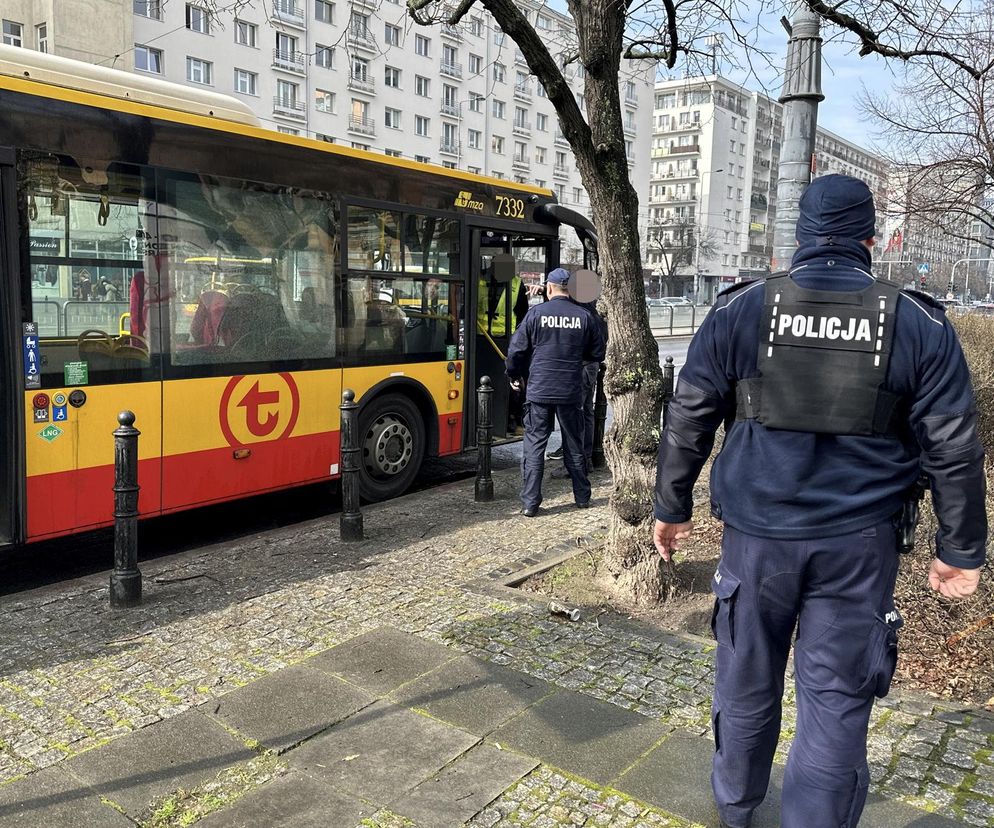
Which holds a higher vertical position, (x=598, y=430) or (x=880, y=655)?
(x=880, y=655)

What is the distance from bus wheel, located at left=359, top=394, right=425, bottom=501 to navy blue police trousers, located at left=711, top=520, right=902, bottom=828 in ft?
17.5

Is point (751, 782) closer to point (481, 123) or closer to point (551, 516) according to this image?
point (551, 516)

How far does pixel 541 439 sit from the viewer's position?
739cm

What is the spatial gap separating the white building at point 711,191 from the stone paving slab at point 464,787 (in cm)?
8793

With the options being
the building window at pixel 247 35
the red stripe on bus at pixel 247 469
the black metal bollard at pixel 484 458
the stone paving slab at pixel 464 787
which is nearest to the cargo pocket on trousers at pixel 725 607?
the stone paving slab at pixel 464 787

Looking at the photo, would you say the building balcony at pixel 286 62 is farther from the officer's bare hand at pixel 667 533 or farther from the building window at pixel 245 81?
the officer's bare hand at pixel 667 533

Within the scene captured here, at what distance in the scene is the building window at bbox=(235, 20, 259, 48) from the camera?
47.5 meters

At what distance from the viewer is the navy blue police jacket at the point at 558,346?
7.27 meters

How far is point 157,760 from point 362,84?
56.7m

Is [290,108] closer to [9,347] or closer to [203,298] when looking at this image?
[203,298]

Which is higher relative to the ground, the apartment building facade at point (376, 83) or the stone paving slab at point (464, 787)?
the apartment building facade at point (376, 83)

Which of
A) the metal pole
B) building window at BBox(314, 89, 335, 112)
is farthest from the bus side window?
building window at BBox(314, 89, 335, 112)

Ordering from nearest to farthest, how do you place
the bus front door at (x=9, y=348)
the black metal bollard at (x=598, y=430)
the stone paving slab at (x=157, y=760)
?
the stone paving slab at (x=157, y=760) < the bus front door at (x=9, y=348) < the black metal bollard at (x=598, y=430)

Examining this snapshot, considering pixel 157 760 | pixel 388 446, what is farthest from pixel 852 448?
pixel 388 446
